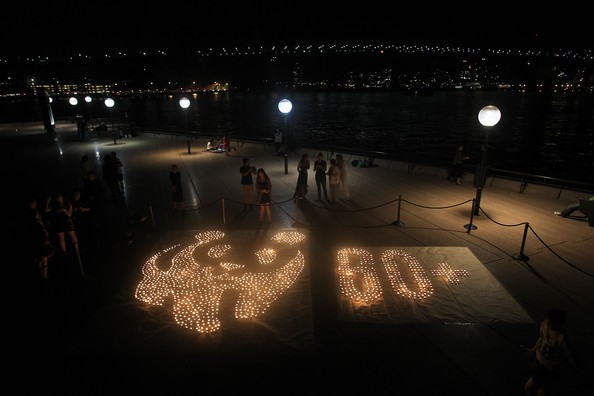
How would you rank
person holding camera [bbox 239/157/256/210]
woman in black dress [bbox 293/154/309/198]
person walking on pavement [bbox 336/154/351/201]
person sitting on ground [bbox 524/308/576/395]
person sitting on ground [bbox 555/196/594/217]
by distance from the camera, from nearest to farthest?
person sitting on ground [bbox 524/308/576/395]
person sitting on ground [bbox 555/196/594/217]
person holding camera [bbox 239/157/256/210]
woman in black dress [bbox 293/154/309/198]
person walking on pavement [bbox 336/154/351/201]

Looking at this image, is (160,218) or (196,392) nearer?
(196,392)

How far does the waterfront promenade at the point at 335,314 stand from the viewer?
6.03 meters

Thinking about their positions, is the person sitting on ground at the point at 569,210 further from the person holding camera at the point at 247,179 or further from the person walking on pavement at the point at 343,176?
the person holding camera at the point at 247,179

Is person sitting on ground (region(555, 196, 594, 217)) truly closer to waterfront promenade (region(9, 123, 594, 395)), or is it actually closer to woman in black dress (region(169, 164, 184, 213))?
waterfront promenade (region(9, 123, 594, 395))

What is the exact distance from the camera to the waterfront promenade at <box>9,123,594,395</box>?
603 cm

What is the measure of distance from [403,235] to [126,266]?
325 inches

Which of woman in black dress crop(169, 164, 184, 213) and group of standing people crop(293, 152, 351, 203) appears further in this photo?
group of standing people crop(293, 152, 351, 203)

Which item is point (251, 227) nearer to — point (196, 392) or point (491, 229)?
point (196, 392)

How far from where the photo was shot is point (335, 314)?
24.8 ft

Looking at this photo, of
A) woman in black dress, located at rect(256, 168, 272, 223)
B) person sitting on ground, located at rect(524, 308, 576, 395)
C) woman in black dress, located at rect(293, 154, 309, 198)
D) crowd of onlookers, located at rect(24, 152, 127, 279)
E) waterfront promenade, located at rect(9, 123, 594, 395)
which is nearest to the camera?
person sitting on ground, located at rect(524, 308, 576, 395)

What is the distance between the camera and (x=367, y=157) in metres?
21.4

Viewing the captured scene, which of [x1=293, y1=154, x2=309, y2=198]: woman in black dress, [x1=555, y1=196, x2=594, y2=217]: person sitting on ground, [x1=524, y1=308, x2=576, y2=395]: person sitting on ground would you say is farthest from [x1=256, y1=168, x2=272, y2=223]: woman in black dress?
[x1=555, y1=196, x2=594, y2=217]: person sitting on ground

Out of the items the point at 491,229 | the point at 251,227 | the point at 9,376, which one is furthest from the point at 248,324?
the point at 491,229

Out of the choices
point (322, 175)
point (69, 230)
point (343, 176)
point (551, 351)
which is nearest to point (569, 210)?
point (343, 176)
